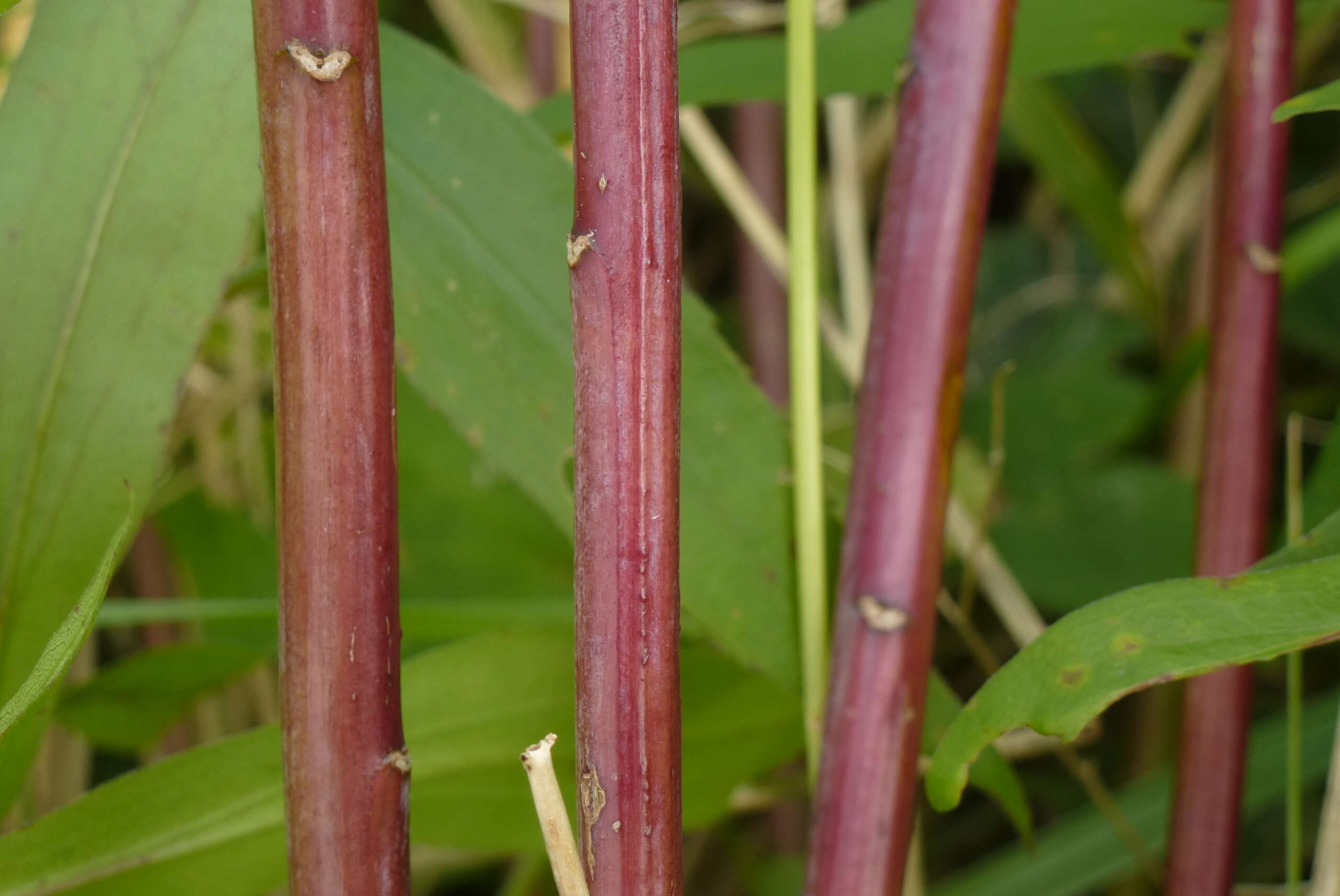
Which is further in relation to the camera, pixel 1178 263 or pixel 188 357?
pixel 1178 263

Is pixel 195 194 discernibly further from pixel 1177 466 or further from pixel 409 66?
pixel 1177 466

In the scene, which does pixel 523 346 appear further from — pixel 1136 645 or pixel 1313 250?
pixel 1313 250

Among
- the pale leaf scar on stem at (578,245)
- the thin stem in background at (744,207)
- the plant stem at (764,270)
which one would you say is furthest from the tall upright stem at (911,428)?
the plant stem at (764,270)

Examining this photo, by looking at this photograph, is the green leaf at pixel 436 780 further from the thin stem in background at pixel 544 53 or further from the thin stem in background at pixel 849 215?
the thin stem in background at pixel 544 53

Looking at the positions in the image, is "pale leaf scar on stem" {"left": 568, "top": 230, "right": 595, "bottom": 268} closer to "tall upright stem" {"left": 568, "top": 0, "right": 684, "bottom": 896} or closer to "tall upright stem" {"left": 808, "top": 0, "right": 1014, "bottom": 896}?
"tall upright stem" {"left": 568, "top": 0, "right": 684, "bottom": 896}

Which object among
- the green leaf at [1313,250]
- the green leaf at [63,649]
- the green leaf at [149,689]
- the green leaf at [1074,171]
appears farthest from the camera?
the green leaf at [1074,171]

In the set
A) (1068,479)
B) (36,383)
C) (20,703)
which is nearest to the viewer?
(20,703)

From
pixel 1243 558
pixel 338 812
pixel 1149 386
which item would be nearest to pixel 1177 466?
pixel 1149 386
